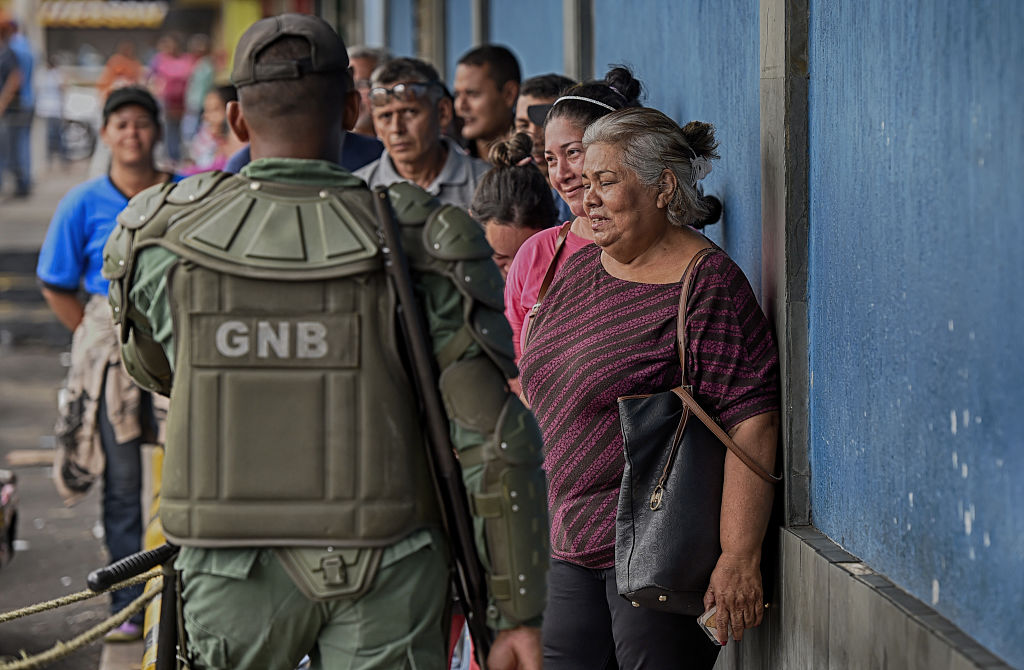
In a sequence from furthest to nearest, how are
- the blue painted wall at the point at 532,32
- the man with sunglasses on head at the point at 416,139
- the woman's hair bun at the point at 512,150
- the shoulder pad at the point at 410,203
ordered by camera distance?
1. the blue painted wall at the point at 532,32
2. the man with sunglasses on head at the point at 416,139
3. the woman's hair bun at the point at 512,150
4. the shoulder pad at the point at 410,203

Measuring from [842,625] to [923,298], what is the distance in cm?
79

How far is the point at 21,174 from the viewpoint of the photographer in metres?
21.7

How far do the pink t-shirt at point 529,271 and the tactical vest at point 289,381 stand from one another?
1629 millimetres

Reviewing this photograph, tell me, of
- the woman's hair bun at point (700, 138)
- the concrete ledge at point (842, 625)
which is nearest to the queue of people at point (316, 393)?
the concrete ledge at point (842, 625)

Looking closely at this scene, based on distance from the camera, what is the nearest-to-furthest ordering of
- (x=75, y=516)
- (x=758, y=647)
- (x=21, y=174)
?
(x=758, y=647) → (x=75, y=516) → (x=21, y=174)

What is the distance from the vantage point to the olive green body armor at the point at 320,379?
9.09 feet

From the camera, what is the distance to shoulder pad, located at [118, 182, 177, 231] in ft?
9.42

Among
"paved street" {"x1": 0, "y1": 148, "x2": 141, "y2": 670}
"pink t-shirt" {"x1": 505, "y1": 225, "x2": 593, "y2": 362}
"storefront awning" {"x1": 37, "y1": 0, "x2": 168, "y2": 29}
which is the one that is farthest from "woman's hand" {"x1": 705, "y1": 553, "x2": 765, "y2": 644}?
"storefront awning" {"x1": 37, "y1": 0, "x2": 168, "y2": 29}

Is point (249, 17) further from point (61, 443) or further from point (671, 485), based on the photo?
point (671, 485)

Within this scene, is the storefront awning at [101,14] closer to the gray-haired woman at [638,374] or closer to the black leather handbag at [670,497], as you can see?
the gray-haired woman at [638,374]

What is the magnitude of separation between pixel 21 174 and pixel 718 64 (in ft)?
60.5

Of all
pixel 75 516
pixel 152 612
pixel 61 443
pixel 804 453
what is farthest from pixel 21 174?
pixel 804 453

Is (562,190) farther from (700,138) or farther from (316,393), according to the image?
(316,393)

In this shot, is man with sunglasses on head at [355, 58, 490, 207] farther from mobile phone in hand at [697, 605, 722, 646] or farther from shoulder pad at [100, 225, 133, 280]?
shoulder pad at [100, 225, 133, 280]
